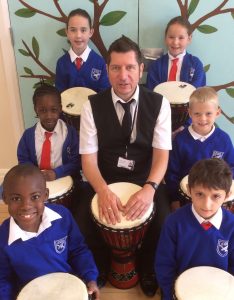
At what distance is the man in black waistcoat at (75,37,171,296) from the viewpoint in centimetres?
189

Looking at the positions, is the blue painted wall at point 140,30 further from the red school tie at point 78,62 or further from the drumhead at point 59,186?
the drumhead at point 59,186

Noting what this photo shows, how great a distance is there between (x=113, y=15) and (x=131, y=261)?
173 centimetres

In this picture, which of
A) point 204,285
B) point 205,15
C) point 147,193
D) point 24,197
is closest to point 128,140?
point 147,193

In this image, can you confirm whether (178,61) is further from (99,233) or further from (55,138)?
(99,233)

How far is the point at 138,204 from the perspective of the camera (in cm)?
173

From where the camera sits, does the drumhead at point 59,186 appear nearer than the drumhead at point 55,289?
No

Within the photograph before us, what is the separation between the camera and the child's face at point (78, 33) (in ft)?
8.19

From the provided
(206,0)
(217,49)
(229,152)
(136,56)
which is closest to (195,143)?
(229,152)

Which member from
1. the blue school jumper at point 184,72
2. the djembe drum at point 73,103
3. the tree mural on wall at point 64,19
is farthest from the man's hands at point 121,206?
the tree mural on wall at point 64,19

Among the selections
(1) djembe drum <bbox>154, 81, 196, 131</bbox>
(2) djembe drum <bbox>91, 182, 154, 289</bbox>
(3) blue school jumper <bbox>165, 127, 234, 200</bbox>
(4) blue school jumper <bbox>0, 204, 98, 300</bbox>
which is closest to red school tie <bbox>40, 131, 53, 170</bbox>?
(2) djembe drum <bbox>91, 182, 154, 289</bbox>

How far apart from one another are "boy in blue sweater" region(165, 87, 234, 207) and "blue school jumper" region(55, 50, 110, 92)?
2.90 feet

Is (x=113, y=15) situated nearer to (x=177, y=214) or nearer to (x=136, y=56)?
(x=136, y=56)

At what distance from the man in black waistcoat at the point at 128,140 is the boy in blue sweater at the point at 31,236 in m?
0.36

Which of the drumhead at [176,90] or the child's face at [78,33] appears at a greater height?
the child's face at [78,33]
